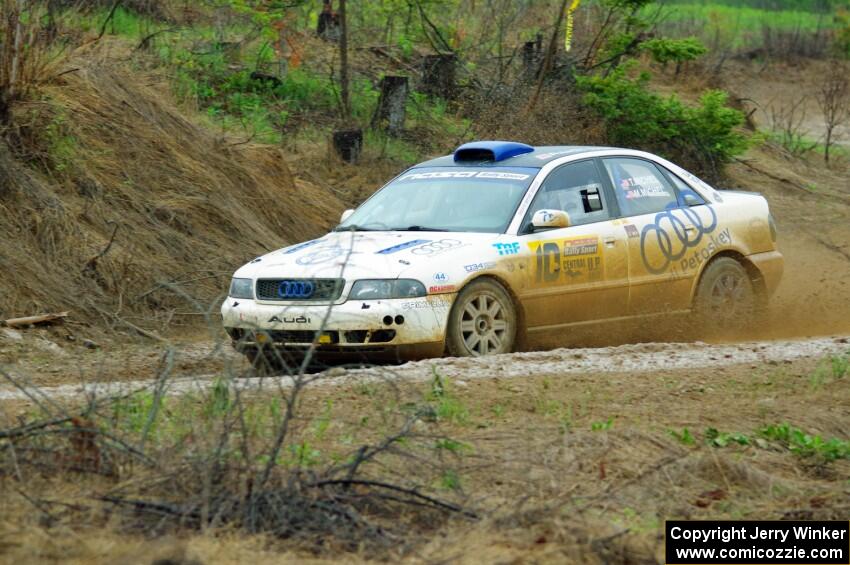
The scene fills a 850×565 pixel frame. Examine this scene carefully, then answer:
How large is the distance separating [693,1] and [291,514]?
138ft

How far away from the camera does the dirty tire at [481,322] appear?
8.50 meters

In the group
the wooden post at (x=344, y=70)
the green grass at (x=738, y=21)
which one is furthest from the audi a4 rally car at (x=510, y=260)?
the green grass at (x=738, y=21)

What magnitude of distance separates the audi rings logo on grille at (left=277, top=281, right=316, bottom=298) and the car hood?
53 mm

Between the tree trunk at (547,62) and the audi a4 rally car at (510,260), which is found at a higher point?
the tree trunk at (547,62)

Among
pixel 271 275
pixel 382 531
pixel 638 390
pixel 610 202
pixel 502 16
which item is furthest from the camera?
pixel 502 16

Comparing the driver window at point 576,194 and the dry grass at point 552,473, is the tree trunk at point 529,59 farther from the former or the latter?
the dry grass at point 552,473

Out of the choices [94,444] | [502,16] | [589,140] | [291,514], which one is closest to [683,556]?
[291,514]

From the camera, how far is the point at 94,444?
17.3 ft

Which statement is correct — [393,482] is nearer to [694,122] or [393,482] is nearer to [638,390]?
[638,390]

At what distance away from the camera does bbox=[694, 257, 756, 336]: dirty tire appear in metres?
10.1

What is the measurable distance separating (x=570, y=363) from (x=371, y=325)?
52.0 inches

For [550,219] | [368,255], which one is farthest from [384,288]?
[550,219]

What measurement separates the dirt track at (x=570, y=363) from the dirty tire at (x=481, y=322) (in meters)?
0.29

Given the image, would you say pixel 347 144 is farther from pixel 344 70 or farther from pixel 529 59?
pixel 529 59
